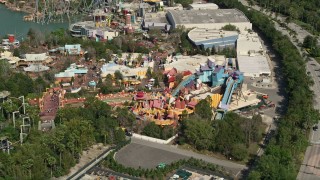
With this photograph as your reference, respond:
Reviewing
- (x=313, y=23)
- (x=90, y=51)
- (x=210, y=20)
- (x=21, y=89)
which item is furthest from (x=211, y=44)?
(x=21, y=89)

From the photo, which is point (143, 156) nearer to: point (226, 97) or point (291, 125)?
point (291, 125)

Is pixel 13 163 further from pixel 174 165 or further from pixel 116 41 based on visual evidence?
pixel 116 41

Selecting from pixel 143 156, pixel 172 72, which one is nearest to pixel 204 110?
pixel 143 156

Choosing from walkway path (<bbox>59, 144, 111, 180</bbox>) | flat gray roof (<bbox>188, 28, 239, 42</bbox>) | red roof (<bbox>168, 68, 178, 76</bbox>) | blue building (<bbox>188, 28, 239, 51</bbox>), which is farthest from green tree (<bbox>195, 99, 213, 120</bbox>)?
flat gray roof (<bbox>188, 28, 239, 42</bbox>)

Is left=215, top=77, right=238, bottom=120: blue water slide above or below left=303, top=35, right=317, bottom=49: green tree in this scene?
below

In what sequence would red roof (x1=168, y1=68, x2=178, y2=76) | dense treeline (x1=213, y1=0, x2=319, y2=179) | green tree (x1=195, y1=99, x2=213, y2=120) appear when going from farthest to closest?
red roof (x1=168, y1=68, x2=178, y2=76) → green tree (x1=195, y1=99, x2=213, y2=120) → dense treeline (x1=213, y1=0, x2=319, y2=179)

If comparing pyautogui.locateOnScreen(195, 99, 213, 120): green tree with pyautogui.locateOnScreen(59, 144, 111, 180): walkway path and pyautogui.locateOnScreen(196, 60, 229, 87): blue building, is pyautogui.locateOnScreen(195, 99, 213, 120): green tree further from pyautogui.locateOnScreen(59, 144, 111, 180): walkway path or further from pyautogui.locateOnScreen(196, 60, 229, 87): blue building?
pyautogui.locateOnScreen(59, 144, 111, 180): walkway path

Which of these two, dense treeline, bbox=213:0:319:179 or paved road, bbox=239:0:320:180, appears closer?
dense treeline, bbox=213:0:319:179
